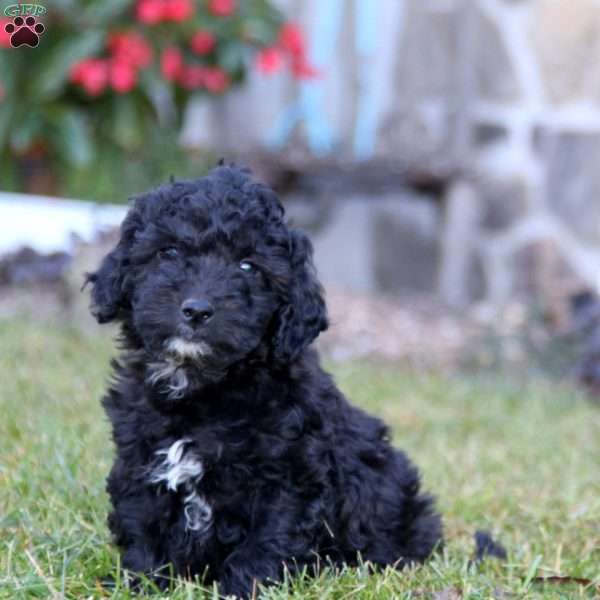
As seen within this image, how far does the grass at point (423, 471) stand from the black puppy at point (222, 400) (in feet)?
0.50

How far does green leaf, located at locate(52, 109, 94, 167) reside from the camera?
9.09 meters

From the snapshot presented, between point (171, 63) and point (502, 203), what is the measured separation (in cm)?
297

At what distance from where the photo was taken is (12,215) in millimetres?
8797

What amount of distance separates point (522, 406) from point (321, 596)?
3.82m

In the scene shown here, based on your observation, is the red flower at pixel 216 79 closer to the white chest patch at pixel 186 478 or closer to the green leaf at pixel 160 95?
the green leaf at pixel 160 95

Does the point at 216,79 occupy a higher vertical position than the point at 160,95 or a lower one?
higher

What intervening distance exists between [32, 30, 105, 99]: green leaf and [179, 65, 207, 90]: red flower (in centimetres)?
78

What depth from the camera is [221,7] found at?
9383 mm

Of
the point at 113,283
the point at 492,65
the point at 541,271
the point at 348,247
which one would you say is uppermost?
the point at 492,65

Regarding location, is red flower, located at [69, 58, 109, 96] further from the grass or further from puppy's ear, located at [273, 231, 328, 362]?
puppy's ear, located at [273, 231, 328, 362]

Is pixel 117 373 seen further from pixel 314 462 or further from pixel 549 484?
pixel 549 484

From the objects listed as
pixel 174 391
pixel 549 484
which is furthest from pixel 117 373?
pixel 549 484

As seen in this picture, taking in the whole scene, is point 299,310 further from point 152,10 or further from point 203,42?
point 203,42
